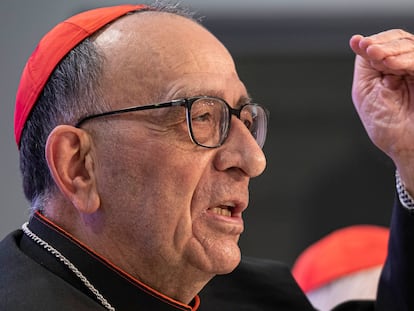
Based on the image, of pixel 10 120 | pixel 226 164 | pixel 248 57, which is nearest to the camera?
pixel 226 164

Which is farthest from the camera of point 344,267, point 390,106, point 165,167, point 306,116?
point 306,116

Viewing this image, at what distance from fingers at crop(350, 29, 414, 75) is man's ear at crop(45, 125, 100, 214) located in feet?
2.79

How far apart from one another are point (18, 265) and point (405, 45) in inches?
51.5

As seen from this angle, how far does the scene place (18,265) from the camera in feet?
8.33

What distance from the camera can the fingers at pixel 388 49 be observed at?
2.69m

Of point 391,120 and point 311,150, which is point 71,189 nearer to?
point 391,120

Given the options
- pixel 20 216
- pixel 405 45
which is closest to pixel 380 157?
pixel 20 216

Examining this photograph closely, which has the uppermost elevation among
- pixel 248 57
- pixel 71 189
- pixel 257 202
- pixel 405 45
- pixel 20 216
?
pixel 405 45

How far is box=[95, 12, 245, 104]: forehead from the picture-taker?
2.54 meters

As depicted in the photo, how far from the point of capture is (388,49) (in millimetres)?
2713

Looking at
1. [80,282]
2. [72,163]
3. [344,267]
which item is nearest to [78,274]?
[80,282]

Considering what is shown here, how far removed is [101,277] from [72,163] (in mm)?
331

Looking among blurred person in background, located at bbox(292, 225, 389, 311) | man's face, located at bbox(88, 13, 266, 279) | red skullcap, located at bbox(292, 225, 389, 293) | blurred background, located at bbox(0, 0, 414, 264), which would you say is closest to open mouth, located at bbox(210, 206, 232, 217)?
man's face, located at bbox(88, 13, 266, 279)

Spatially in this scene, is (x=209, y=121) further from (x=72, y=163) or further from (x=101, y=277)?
(x=101, y=277)
